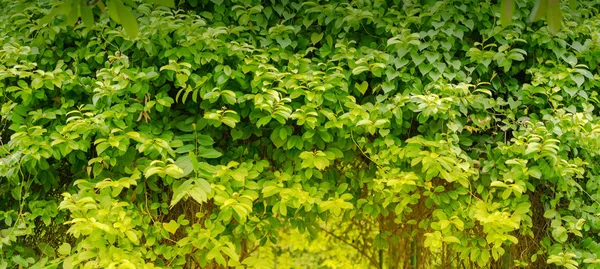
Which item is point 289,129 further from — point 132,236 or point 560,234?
point 560,234

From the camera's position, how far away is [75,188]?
10.00ft

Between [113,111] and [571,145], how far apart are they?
74.6 inches

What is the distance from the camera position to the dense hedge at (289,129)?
9.04 feet

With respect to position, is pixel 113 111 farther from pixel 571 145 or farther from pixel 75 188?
pixel 571 145

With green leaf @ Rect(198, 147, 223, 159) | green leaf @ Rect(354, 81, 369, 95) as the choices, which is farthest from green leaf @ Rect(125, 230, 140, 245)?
green leaf @ Rect(354, 81, 369, 95)

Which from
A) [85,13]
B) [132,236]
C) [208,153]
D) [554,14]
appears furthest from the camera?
[208,153]

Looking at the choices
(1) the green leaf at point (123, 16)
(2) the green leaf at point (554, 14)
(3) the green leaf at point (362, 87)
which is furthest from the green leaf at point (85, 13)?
(3) the green leaf at point (362, 87)

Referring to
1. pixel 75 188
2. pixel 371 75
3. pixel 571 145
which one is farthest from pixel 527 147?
pixel 75 188

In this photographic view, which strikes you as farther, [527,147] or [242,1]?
[242,1]

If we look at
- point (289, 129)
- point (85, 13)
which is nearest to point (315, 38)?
point (289, 129)

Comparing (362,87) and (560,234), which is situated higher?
(362,87)

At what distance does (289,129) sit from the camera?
9.59 feet

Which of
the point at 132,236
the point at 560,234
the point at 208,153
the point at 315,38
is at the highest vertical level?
the point at 315,38

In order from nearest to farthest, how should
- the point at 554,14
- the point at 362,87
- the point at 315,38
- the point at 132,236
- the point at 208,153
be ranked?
1. the point at 554,14
2. the point at 132,236
3. the point at 208,153
4. the point at 362,87
5. the point at 315,38
